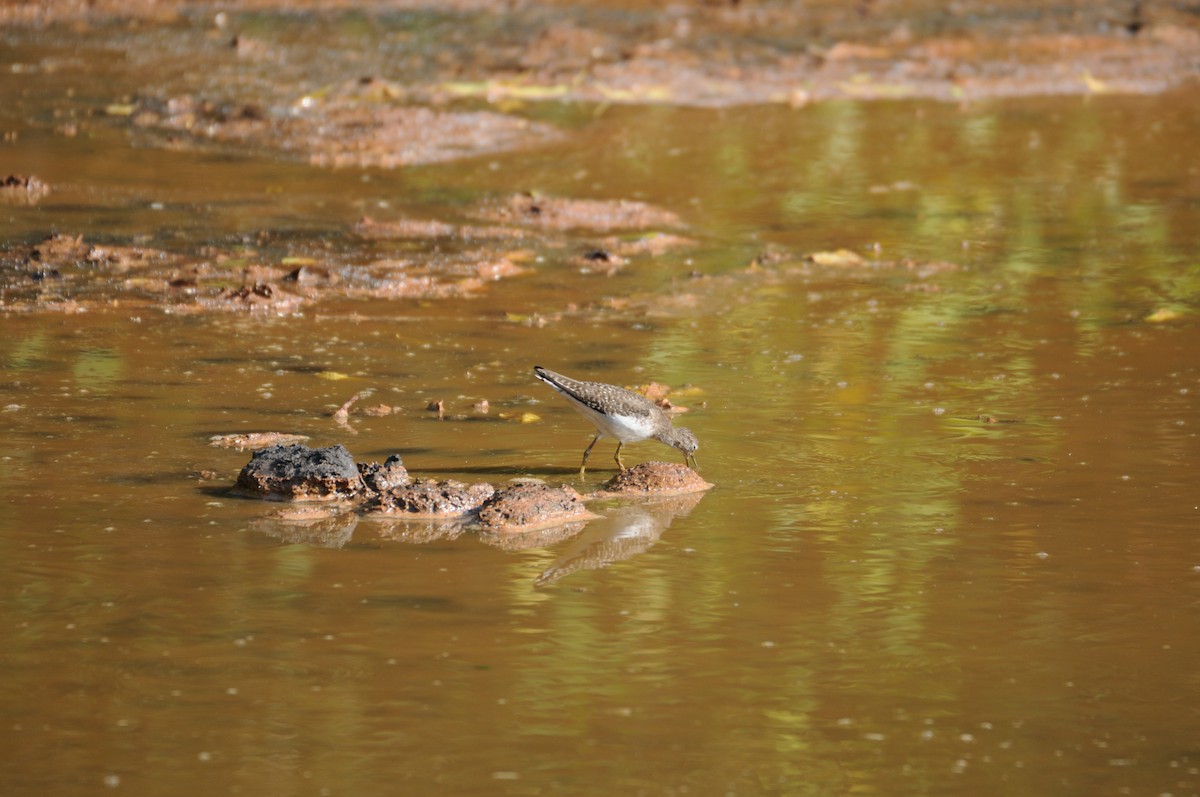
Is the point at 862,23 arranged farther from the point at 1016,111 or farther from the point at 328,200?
the point at 328,200

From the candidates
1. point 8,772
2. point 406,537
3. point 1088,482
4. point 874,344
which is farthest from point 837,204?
point 8,772

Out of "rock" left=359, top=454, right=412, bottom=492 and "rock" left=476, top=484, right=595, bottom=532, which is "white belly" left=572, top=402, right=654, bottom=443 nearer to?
"rock" left=476, top=484, right=595, bottom=532

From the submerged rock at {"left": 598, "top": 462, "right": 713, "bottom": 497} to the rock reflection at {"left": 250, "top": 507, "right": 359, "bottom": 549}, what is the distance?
118 cm

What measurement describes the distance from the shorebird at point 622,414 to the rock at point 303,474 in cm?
104

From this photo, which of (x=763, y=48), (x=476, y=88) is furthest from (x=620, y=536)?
(x=763, y=48)

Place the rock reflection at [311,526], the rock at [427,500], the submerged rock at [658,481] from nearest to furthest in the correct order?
the rock reflection at [311,526] → the rock at [427,500] → the submerged rock at [658,481]

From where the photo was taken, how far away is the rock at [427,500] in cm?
735

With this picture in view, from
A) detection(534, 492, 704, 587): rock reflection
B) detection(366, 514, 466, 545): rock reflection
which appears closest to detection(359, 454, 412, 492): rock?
detection(366, 514, 466, 545): rock reflection

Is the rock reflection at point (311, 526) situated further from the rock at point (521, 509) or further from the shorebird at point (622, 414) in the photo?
the shorebird at point (622, 414)

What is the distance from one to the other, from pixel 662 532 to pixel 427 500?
971mm

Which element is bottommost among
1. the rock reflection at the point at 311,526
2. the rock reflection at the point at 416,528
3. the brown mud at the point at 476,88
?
the rock reflection at the point at 416,528

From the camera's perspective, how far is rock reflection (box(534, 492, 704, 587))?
6875 millimetres

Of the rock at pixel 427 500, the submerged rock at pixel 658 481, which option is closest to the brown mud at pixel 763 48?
the submerged rock at pixel 658 481

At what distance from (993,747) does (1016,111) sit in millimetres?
13527
